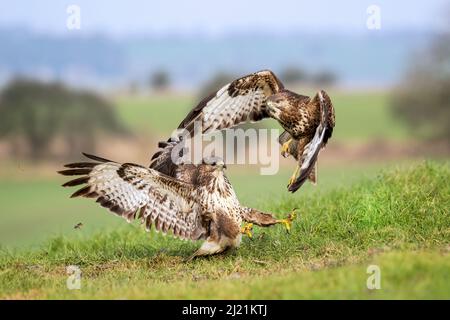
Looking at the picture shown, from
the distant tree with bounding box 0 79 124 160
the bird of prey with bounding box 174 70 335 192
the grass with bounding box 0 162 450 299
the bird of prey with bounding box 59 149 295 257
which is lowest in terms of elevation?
the grass with bounding box 0 162 450 299

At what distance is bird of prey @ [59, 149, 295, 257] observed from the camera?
30.3 ft

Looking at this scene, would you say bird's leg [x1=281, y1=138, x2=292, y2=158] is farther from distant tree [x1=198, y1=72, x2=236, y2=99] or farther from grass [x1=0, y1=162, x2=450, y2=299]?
distant tree [x1=198, y1=72, x2=236, y2=99]

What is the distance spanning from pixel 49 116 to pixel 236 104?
29.2 metres

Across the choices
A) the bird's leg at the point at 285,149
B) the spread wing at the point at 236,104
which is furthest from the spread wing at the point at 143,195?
the bird's leg at the point at 285,149

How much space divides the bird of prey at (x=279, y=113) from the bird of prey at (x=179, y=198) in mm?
723

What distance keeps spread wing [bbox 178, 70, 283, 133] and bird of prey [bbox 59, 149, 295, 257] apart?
94cm

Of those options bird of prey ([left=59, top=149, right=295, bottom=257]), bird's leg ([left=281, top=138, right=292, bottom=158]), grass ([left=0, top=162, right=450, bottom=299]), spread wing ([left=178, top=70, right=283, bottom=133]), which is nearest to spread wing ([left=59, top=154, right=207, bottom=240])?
bird of prey ([left=59, top=149, right=295, bottom=257])

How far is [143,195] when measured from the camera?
9516mm

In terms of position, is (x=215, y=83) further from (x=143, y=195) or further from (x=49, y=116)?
(x=143, y=195)

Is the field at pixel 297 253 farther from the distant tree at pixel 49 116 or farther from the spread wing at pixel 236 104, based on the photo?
the distant tree at pixel 49 116

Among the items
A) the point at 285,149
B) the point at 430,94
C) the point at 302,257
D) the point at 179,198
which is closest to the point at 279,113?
the point at 285,149
